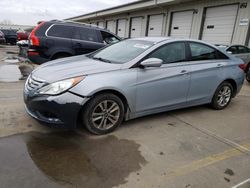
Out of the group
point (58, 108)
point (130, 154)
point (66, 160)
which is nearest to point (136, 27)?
point (58, 108)

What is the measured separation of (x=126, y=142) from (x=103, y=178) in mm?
939

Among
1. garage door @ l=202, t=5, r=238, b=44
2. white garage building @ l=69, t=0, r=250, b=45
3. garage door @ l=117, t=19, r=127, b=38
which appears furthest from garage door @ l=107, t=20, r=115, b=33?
garage door @ l=202, t=5, r=238, b=44

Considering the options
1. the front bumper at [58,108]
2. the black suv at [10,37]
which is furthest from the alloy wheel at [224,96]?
the black suv at [10,37]

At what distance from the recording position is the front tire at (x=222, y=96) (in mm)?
5059

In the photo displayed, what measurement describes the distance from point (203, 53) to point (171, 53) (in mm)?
919

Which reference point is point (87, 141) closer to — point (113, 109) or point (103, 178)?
point (113, 109)

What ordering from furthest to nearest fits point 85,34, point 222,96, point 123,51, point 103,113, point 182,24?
point 182,24
point 85,34
point 222,96
point 123,51
point 103,113

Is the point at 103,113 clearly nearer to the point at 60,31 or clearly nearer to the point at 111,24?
the point at 60,31

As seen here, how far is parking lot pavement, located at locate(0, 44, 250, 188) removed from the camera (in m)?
2.55

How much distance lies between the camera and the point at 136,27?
20734mm

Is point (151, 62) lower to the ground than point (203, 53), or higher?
lower

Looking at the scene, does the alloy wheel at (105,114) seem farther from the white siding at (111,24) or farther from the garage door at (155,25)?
the white siding at (111,24)

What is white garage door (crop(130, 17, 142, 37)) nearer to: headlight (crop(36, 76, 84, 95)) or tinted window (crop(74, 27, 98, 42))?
tinted window (crop(74, 27, 98, 42))

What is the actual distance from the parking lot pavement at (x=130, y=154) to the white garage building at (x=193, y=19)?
371 inches
